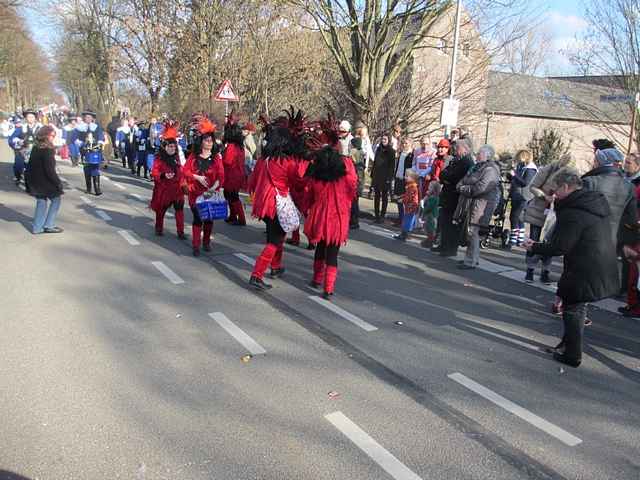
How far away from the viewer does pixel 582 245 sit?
467 centimetres

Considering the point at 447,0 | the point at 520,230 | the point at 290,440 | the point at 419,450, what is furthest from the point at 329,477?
the point at 447,0

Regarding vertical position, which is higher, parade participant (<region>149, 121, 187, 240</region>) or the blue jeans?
parade participant (<region>149, 121, 187, 240</region>)

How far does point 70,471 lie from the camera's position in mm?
3119

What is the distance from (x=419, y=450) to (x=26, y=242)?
743cm

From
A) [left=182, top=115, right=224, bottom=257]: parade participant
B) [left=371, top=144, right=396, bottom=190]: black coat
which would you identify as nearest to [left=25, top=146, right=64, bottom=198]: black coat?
[left=182, top=115, right=224, bottom=257]: parade participant

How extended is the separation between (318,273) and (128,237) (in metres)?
4.11

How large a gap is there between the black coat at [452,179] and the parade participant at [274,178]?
3.11 metres

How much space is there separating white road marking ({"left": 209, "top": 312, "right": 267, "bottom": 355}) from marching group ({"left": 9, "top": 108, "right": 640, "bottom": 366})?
1043mm

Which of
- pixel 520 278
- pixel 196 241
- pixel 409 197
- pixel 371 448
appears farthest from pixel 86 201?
pixel 371 448

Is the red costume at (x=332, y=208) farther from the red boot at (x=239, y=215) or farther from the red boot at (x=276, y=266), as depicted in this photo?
the red boot at (x=239, y=215)

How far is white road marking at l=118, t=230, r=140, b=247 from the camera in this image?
29.2 ft

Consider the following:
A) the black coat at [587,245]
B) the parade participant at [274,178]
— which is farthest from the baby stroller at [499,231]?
the black coat at [587,245]

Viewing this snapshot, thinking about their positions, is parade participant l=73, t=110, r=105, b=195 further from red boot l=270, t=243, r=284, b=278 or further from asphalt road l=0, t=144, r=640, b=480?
red boot l=270, t=243, r=284, b=278

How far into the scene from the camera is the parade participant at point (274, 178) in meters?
6.50
